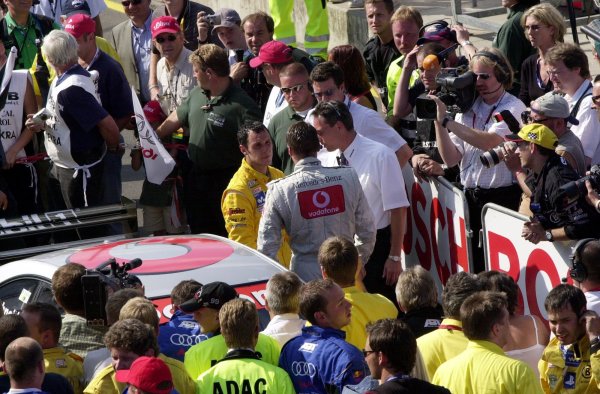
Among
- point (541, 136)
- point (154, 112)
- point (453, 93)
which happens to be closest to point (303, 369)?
point (541, 136)

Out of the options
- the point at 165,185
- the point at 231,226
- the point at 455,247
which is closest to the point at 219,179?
the point at 165,185

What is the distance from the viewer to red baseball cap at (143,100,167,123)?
1141 centimetres

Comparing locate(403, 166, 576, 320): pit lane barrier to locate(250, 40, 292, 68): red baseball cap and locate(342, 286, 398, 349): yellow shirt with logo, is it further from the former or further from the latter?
locate(250, 40, 292, 68): red baseball cap

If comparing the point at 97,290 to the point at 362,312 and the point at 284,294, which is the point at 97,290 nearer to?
the point at 284,294

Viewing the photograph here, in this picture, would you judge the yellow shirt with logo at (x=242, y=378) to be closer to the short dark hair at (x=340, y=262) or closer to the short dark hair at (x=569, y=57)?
the short dark hair at (x=340, y=262)

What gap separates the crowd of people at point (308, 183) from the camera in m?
6.16

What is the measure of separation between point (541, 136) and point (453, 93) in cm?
117

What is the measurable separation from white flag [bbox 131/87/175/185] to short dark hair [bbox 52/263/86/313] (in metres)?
3.39

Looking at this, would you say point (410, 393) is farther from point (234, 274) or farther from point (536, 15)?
point (536, 15)

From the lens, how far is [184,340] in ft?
22.7

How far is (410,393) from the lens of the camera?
552 cm

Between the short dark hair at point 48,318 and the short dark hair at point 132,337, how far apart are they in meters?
0.79

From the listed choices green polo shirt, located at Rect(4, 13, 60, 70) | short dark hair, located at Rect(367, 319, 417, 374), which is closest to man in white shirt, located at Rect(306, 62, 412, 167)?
short dark hair, located at Rect(367, 319, 417, 374)

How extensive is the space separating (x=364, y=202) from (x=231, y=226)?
105 centimetres
